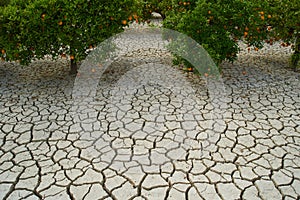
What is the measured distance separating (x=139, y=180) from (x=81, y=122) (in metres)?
1.76

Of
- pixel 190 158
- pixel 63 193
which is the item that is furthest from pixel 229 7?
pixel 63 193

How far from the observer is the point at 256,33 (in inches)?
253

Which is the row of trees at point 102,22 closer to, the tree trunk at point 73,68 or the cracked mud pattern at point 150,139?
the tree trunk at point 73,68

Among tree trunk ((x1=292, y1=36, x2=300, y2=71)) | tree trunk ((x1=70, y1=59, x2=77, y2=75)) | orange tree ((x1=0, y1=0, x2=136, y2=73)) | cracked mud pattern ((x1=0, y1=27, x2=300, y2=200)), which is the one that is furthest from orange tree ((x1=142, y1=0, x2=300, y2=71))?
tree trunk ((x1=70, y1=59, x2=77, y2=75))

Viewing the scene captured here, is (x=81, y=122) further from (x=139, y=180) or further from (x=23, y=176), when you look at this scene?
(x=139, y=180)

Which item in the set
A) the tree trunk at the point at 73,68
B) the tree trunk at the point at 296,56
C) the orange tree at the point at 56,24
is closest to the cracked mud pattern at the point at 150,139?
the tree trunk at the point at 73,68

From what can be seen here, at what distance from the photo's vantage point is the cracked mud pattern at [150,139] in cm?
337

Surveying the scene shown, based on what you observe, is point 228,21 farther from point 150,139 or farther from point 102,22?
point 150,139

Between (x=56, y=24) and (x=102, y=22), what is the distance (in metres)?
0.96

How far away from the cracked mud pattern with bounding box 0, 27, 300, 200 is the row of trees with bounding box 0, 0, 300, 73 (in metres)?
0.89

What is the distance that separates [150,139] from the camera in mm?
4285

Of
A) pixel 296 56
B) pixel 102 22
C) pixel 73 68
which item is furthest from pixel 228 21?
pixel 73 68

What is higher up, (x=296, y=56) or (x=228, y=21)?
(x=228, y=21)

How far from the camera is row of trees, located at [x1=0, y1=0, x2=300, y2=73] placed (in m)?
5.68
